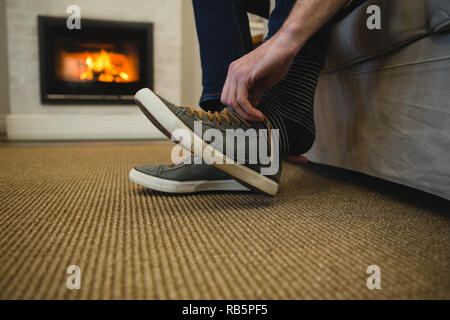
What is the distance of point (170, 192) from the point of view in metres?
0.58

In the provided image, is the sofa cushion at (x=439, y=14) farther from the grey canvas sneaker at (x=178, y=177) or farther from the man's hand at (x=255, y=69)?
the grey canvas sneaker at (x=178, y=177)

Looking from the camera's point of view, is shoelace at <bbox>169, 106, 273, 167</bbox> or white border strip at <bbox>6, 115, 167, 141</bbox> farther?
white border strip at <bbox>6, 115, 167, 141</bbox>

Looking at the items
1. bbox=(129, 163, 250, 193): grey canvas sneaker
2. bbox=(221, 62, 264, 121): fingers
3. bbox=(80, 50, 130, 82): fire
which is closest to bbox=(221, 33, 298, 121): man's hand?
bbox=(221, 62, 264, 121): fingers

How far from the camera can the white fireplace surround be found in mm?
2018

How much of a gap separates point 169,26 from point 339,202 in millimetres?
2039

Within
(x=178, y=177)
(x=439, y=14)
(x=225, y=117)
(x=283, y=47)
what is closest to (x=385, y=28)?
(x=439, y=14)

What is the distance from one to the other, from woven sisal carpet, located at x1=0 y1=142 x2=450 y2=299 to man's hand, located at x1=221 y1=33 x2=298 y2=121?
0.57ft

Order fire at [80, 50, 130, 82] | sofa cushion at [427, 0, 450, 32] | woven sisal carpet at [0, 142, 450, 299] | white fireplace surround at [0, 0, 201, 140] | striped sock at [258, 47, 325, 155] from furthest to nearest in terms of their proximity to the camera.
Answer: fire at [80, 50, 130, 82] → white fireplace surround at [0, 0, 201, 140] → striped sock at [258, 47, 325, 155] → sofa cushion at [427, 0, 450, 32] → woven sisal carpet at [0, 142, 450, 299]

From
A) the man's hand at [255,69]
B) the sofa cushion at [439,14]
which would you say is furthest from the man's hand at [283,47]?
the sofa cushion at [439,14]

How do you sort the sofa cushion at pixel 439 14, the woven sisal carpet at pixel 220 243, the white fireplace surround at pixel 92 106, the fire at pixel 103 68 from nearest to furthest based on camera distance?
the woven sisal carpet at pixel 220 243
the sofa cushion at pixel 439 14
the white fireplace surround at pixel 92 106
the fire at pixel 103 68

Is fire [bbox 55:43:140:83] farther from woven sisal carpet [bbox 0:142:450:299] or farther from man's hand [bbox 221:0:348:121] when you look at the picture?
man's hand [bbox 221:0:348:121]

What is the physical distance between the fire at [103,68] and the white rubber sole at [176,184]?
6.00ft

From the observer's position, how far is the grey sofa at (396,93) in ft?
1.55

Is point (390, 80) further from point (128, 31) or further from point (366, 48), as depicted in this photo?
point (128, 31)
